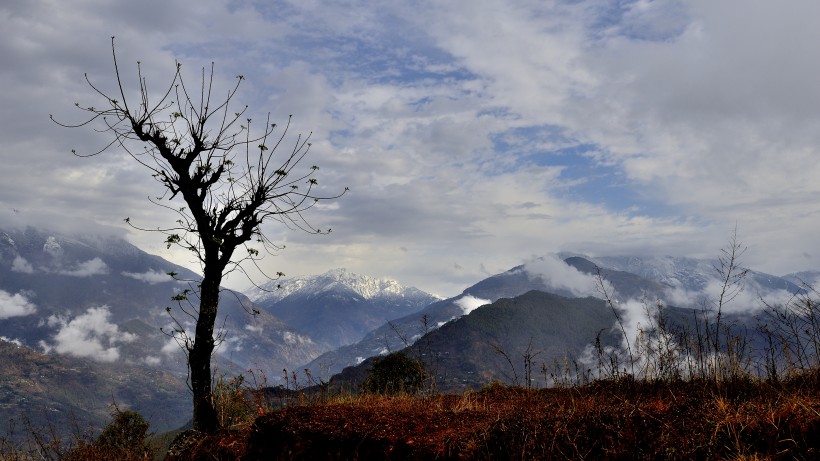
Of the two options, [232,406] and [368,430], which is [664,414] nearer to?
[368,430]

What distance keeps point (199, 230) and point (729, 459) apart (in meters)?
11.2

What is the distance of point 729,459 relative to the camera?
484 cm

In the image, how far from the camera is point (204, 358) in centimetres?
1185

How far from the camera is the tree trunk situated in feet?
36.6

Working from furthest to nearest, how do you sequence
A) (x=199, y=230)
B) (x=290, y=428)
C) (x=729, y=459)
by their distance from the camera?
1. (x=199, y=230)
2. (x=290, y=428)
3. (x=729, y=459)

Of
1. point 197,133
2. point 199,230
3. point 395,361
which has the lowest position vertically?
point 395,361

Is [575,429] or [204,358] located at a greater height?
[204,358]

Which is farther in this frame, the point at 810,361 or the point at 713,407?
the point at 810,361

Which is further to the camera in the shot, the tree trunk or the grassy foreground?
the tree trunk

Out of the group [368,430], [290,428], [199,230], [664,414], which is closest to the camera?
[664,414]

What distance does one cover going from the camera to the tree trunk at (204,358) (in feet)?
36.6

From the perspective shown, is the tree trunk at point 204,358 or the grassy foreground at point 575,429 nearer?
the grassy foreground at point 575,429

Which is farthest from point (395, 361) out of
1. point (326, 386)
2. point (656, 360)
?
point (656, 360)

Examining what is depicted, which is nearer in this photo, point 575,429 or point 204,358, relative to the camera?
point 575,429
